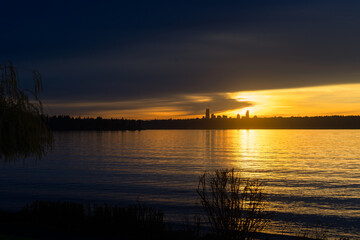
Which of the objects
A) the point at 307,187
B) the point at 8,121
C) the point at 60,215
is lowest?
the point at 307,187

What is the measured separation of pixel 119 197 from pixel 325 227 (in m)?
19.3

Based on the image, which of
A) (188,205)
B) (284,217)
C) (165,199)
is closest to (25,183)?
(165,199)

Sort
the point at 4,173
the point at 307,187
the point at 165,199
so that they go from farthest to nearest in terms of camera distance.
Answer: the point at 4,173 < the point at 307,187 < the point at 165,199

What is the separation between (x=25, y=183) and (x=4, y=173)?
11268 millimetres

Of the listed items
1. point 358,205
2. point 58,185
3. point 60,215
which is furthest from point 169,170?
point 60,215

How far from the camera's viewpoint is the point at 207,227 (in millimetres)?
21859

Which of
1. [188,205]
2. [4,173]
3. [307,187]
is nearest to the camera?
[188,205]

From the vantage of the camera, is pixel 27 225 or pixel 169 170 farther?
pixel 169 170

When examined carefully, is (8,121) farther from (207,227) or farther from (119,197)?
(119,197)

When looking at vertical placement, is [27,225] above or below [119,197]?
above

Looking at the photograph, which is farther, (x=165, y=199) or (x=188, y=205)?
(x=165, y=199)

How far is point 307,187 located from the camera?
40.7m

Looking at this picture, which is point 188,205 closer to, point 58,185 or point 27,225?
point 27,225

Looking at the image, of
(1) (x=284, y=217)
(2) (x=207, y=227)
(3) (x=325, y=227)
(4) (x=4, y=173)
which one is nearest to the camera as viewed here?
(2) (x=207, y=227)
